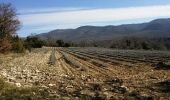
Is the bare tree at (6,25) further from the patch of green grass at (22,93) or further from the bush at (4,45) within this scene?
the patch of green grass at (22,93)

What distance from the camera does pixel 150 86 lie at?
15.5 m

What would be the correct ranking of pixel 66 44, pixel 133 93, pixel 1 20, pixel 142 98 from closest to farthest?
pixel 142 98
pixel 133 93
pixel 1 20
pixel 66 44

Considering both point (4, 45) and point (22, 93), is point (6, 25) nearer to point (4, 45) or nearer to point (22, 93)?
point (4, 45)

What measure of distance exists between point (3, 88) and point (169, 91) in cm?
633

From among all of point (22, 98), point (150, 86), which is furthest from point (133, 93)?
point (22, 98)

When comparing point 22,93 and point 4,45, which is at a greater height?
point 4,45

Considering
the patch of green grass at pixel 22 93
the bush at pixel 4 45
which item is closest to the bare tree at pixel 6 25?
the bush at pixel 4 45

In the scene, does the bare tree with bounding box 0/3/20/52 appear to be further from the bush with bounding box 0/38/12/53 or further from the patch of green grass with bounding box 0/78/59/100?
the patch of green grass with bounding box 0/78/59/100

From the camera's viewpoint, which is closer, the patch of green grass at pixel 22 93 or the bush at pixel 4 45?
the patch of green grass at pixel 22 93

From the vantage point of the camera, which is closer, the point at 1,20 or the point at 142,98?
the point at 142,98

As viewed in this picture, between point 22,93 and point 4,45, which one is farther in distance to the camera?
point 4,45

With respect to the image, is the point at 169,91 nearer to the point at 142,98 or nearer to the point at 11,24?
the point at 142,98

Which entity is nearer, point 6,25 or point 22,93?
point 22,93

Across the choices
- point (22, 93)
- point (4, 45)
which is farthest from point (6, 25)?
point (22, 93)
